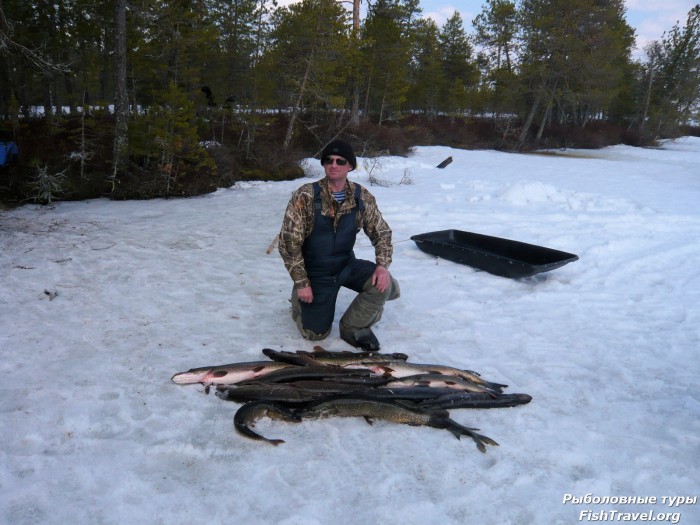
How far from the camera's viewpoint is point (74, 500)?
2.43 metres

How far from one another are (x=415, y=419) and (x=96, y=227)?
755 cm

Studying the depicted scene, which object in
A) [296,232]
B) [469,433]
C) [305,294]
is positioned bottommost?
[469,433]

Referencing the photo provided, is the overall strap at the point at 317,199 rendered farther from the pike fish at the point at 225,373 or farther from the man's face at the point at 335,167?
the pike fish at the point at 225,373

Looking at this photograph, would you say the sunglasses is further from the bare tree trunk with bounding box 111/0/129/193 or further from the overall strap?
the bare tree trunk with bounding box 111/0/129/193

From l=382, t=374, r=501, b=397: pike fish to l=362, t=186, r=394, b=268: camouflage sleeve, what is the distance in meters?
1.13

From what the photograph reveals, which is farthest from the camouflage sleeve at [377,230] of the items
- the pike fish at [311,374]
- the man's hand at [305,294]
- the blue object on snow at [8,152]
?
the blue object on snow at [8,152]

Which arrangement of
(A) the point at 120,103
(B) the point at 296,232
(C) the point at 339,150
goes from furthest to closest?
(A) the point at 120,103
(B) the point at 296,232
(C) the point at 339,150

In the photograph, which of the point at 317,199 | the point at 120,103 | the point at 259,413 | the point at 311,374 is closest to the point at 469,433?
the point at 311,374

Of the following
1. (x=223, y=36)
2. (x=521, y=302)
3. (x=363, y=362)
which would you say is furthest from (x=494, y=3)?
(x=363, y=362)

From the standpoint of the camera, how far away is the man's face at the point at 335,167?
3775 millimetres

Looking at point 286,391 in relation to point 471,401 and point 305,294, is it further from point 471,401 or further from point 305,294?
point 471,401

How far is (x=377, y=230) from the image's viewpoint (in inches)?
164

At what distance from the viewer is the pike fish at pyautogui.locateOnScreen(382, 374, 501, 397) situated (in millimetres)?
3430

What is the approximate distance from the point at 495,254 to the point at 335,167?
13.1 feet
